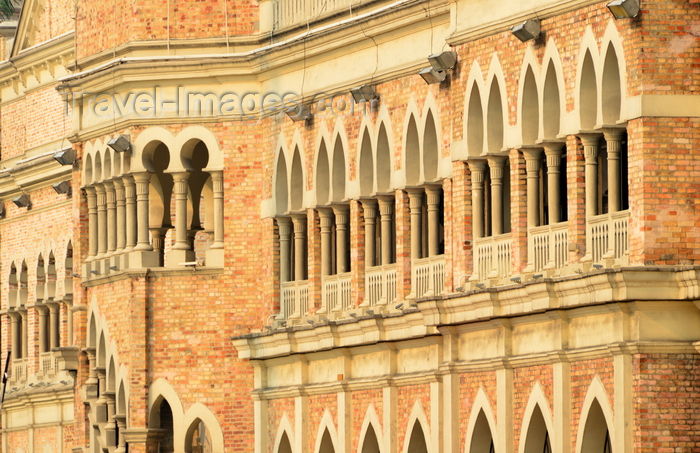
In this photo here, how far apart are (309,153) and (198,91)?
2.86m

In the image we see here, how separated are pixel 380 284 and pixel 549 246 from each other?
255 inches

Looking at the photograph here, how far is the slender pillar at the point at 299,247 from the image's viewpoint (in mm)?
40500

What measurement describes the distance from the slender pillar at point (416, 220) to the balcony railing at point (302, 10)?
3.61 m

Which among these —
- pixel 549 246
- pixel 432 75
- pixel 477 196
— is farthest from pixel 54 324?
pixel 549 246

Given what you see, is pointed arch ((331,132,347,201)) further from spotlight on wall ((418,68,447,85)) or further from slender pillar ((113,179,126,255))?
slender pillar ((113,179,126,255))

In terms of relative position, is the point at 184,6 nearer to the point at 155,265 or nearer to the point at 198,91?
the point at 198,91

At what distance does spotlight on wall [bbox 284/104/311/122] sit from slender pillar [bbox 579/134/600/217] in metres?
10.1

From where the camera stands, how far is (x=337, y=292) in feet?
128

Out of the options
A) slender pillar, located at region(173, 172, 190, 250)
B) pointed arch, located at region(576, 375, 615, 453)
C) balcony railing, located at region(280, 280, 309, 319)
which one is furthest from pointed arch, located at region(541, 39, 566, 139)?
slender pillar, located at region(173, 172, 190, 250)

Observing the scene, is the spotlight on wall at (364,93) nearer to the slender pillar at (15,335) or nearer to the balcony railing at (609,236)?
the balcony railing at (609,236)

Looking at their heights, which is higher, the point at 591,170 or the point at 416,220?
the point at 416,220

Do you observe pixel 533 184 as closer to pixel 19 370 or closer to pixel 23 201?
pixel 23 201

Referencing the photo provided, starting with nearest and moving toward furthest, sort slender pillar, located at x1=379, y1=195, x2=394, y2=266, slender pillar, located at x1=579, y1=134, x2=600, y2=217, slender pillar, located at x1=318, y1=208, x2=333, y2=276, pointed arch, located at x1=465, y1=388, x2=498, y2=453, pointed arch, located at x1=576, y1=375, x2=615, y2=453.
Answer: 1. pointed arch, located at x1=576, y1=375, x2=615, y2=453
2. slender pillar, located at x1=579, y1=134, x2=600, y2=217
3. pointed arch, located at x1=465, y1=388, x2=498, y2=453
4. slender pillar, located at x1=379, y1=195, x2=394, y2=266
5. slender pillar, located at x1=318, y1=208, x2=333, y2=276

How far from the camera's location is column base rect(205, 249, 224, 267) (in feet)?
136
